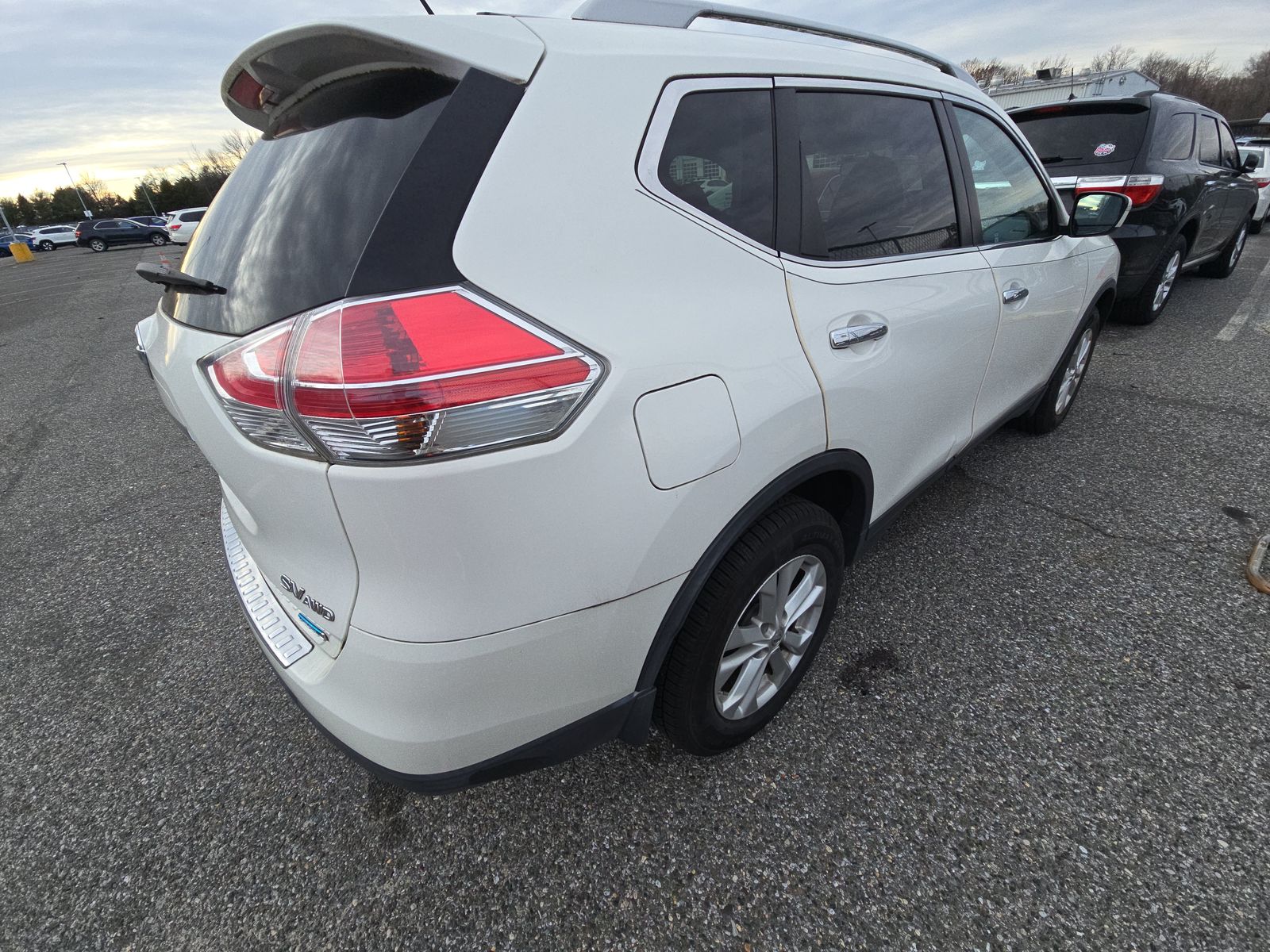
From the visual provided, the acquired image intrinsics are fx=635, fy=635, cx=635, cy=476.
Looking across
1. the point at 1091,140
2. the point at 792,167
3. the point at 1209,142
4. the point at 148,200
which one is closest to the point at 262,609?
the point at 792,167

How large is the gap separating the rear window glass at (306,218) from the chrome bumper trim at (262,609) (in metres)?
0.66

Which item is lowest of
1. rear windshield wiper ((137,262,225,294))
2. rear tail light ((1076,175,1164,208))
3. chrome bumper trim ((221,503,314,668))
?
chrome bumper trim ((221,503,314,668))

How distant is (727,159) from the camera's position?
1.42 metres

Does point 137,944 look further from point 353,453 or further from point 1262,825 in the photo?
point 1262,825

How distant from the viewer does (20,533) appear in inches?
132

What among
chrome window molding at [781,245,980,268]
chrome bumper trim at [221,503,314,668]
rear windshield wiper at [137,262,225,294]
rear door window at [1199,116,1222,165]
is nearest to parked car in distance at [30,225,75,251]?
rear windshield wiper at [137,262,225,294]

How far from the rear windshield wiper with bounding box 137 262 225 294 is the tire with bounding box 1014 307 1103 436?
3568mm

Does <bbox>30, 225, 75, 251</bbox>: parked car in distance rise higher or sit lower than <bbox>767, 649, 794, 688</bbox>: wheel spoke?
lower

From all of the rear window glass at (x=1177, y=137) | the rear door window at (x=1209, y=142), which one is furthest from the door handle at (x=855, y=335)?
the rear door window at (x=1209, y=142)

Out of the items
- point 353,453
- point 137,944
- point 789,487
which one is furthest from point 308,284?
point 137,944

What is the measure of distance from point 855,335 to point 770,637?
84cm

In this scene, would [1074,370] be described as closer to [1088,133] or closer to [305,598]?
[1088,133]

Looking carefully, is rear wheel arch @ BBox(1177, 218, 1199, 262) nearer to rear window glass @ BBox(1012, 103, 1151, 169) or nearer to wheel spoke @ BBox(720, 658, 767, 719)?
rear window glass @ BBox(1012, 103, 1151, 169)

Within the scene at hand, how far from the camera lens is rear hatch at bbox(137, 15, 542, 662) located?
3.44 ft
